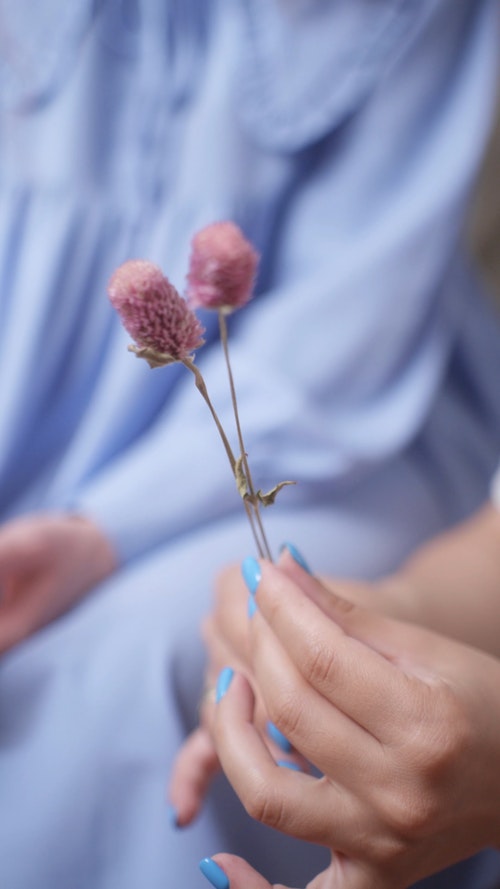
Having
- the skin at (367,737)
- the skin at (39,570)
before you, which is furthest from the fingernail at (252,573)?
the skin at (39,570)

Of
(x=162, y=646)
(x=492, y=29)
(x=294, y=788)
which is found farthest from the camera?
(x=492, y=29)

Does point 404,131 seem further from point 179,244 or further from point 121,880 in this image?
point 121,880

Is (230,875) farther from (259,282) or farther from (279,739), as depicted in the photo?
(259,282)

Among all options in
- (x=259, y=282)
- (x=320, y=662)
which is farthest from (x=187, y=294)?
(x=259, y=282)

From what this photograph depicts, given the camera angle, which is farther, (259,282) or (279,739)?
(259,282)

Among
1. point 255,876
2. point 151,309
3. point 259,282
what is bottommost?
point 255,876

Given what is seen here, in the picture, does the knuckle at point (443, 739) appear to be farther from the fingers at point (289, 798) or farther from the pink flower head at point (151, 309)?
the pink flower head at point (151, 309)

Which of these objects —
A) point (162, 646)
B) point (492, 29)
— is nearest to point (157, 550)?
point (162, 646)
